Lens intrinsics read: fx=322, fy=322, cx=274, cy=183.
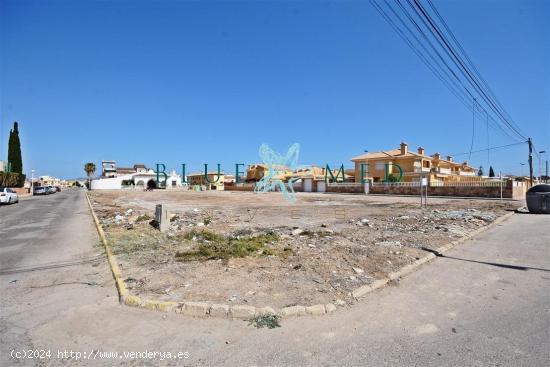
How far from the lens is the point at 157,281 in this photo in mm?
5539

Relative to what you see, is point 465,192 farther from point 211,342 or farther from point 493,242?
point 211,342

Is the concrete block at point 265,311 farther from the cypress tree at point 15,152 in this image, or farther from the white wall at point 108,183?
the white wall at point 108,183

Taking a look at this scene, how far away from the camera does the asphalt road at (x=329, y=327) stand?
3322 millimetres

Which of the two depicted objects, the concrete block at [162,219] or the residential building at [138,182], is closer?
the concrete block at [162,219]

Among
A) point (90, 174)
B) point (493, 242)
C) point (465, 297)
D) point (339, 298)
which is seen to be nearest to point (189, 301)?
point (339, 298)

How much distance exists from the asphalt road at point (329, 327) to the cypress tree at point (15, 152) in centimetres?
5843

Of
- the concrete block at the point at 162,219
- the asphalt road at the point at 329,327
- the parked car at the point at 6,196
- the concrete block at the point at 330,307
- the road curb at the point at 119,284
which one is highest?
the parked car at the point at 6,196

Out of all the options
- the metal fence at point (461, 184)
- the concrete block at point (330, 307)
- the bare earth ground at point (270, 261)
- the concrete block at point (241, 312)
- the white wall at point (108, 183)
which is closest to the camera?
the concrete block at point (241, 312)

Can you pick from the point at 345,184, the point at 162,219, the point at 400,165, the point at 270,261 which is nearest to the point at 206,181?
the point at 345,184

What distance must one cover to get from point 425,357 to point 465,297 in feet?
7.34

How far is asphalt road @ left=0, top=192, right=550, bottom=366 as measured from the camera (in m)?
3.32

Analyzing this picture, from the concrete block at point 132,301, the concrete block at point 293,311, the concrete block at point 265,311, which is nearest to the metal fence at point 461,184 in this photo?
the concrete block at point 293,311

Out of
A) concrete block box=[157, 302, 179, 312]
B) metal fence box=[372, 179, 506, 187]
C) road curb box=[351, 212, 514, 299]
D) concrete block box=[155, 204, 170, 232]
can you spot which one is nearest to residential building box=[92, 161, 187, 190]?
metal fence box=[372, 179, 506, 187]

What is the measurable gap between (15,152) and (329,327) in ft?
211
